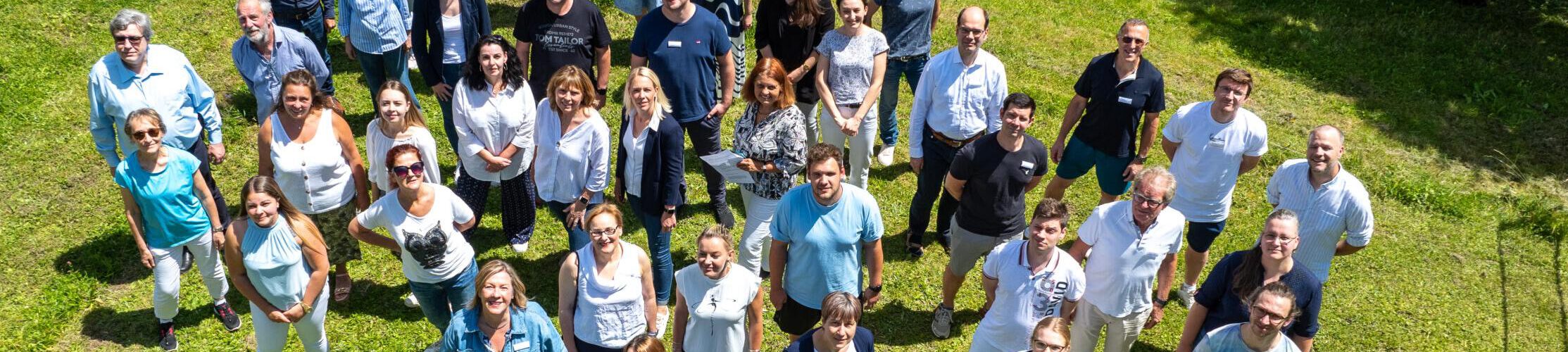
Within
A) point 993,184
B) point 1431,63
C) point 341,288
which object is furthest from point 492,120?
point 1431,63

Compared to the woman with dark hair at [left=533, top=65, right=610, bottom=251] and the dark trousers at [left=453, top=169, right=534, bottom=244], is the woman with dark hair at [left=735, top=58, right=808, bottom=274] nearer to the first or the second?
the woman with dark hair at [left=533, top=65, right=610, bottom=251]

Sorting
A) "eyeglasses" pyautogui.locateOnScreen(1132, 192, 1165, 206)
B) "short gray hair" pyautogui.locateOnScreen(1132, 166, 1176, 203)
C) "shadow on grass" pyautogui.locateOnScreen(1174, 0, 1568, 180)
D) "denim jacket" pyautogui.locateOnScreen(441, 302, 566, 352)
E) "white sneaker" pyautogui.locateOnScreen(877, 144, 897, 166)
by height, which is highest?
"short gray hair" pyautogui.locateOnScreen(1132, 166, 1176, 203)

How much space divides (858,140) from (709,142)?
1.16 m

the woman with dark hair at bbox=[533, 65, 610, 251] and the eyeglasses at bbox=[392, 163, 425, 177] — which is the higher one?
the eyeglasses at bbox=[392, 163, 425, 177]

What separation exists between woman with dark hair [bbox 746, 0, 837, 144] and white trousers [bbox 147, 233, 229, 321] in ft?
13.1

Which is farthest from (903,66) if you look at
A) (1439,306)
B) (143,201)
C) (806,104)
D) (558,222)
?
(143,201)

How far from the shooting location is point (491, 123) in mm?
7367

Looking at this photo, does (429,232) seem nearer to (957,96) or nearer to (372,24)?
(372,24)

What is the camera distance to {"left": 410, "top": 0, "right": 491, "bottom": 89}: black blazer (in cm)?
852

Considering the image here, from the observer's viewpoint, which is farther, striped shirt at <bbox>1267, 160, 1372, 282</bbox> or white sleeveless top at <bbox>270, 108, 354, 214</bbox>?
white sleeveless top at <bbox>270, 108, 354, 214</bbox>

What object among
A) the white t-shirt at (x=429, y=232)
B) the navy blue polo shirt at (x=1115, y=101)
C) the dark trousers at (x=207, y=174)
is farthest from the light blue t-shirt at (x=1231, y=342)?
the dark trousers at (x=207, y=174)

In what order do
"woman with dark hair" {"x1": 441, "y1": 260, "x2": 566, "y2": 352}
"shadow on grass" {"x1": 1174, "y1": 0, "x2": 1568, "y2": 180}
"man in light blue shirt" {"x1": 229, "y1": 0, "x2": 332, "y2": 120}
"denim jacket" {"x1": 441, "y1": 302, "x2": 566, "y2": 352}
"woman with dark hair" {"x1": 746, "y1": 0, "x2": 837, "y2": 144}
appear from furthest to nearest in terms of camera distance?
"shadow on grass" {"x1": 1174, "y1": 0, "x2": 1568, "y2": 180}
"woman with dark hair" {"x1": 746, "y1": 0, "x2": 837, "y2": 144}
"man in light blue shirt" {"x1": 229, "y1": 0, "x2": 332, "y2": 120}
"denim jacket" {"x1": 441, "y1": 302, "x2": 566, "y2": 352}
"woman with dark hair" {"x1": 441, "y1": 260, "x2": 566, "y2": 352}

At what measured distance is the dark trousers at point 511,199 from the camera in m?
7.64

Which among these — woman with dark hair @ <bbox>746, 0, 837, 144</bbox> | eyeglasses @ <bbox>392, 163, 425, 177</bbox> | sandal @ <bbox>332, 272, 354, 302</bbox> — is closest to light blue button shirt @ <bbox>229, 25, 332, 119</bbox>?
sandal @ <bbox>332, 272, 354, 302</bbox>
